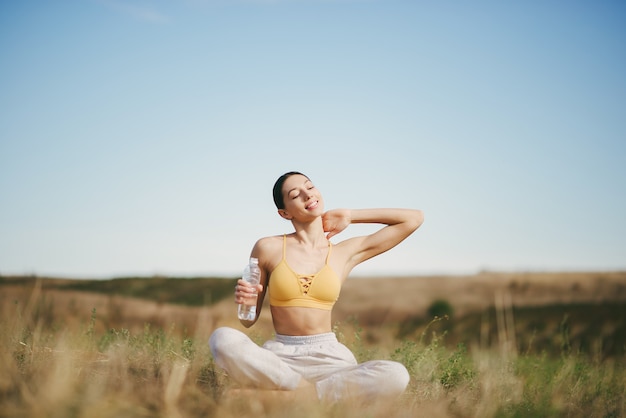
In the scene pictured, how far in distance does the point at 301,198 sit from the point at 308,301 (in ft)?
2.66

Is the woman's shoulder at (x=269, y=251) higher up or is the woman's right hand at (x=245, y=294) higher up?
the woman's shoulder at (x=269, y=251)

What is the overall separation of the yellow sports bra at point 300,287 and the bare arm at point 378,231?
1.51ft

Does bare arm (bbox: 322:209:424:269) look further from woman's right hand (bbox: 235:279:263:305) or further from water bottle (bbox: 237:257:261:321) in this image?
woman's right hand (bbox: 235:279:263:305)

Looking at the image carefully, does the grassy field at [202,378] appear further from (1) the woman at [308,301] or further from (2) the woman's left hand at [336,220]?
(2) the woman's left hand at [336,220]

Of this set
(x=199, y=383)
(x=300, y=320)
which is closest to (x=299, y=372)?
(x=300, y=320)

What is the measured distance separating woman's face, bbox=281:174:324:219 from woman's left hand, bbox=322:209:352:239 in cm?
26

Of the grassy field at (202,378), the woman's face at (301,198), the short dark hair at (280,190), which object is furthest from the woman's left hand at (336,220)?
the grassy field at (202,378)

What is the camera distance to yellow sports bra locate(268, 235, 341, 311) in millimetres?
4973

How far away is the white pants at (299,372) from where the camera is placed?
15.2 ft

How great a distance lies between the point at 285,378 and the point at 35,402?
1741mm

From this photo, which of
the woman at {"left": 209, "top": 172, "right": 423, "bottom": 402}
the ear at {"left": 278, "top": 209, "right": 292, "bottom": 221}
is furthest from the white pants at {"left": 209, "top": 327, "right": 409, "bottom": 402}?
the ear at {"left": 278, "top": 209, "right": 292, "bottom": 221}

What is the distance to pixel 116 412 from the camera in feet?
12.0

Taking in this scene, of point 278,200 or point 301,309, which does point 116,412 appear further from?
point 278,200

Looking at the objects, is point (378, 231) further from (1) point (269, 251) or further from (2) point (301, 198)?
(1) point (269, 251)
